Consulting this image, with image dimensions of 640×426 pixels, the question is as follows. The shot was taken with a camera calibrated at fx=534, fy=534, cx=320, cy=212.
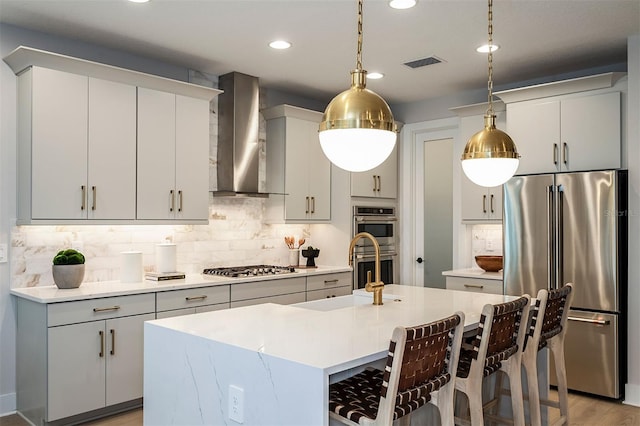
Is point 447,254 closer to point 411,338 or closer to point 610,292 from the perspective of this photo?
point 610,292

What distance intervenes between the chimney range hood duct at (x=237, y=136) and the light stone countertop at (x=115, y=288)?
2.65 ft

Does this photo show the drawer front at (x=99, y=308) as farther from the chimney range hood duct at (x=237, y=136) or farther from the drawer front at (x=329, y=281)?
the drawer front at (x=329, y=281)

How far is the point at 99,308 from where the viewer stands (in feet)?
11.3

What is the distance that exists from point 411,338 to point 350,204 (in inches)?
145

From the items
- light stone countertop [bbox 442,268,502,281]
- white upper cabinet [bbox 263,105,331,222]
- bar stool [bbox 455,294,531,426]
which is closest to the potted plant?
white upper cabinet [bbox 263,105,331,222]

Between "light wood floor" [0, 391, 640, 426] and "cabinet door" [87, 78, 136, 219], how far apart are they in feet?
4.49

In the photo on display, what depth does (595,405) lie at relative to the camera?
12.7ft

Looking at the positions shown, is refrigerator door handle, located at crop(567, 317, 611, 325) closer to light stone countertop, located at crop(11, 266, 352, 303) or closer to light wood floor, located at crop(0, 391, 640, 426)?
light wood floor, located at crop(0, 391, 640, 426)

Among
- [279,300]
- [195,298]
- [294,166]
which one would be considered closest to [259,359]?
[195,298]

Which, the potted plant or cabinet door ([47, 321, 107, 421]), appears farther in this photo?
the potted plant

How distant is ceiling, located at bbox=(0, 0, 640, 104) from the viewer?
10.7ft

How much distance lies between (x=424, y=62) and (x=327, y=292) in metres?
2.23

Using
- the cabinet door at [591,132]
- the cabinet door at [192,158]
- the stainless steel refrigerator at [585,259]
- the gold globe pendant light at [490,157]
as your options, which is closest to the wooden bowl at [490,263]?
the stainless steel refrigerator at [585,259]

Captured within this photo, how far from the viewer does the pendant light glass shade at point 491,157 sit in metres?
2.76
